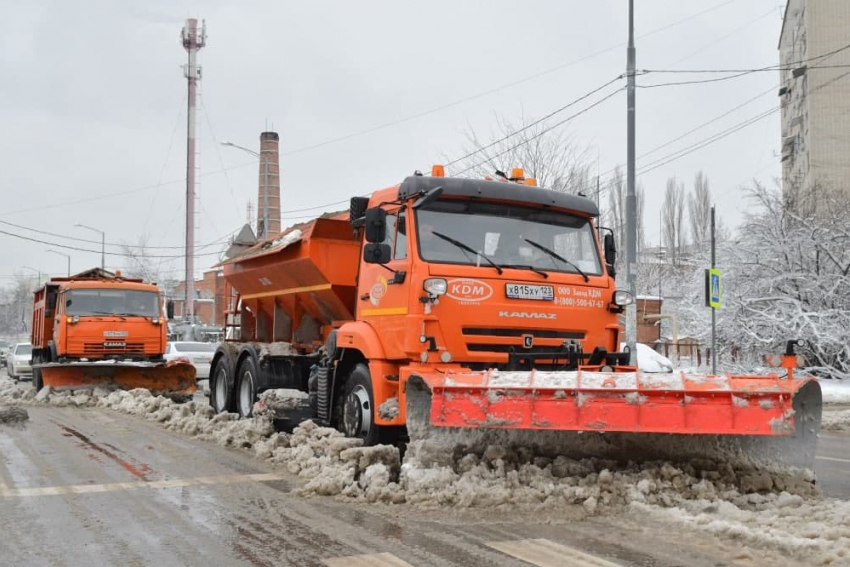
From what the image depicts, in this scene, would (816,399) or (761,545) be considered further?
(816,399)

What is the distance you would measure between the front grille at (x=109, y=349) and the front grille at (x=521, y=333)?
11.6 meters

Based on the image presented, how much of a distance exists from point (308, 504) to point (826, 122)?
50479 millimetres

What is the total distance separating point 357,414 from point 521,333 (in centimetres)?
185

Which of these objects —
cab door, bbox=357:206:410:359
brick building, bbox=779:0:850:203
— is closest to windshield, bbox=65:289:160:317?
cab door, bbox=357:206:410:359

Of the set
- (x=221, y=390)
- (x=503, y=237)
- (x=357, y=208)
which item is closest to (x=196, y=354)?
(x=221, y=390)

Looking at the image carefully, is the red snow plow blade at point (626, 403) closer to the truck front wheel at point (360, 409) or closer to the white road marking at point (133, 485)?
the truck front wheel at point (360, 409)

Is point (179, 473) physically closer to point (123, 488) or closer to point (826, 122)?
point (123, 488)

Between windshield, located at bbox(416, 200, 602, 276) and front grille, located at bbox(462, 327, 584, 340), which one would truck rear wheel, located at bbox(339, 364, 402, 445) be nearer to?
front grille, located at bbox(462, 327, 584, 340)

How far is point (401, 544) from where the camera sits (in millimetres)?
5160

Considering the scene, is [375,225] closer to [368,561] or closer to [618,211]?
[368,561]

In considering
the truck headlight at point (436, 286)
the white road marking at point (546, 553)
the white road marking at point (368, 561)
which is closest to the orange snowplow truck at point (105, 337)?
the truck headlight at point (436, 286)

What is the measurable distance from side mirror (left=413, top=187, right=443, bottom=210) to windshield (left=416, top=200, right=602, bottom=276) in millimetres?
82

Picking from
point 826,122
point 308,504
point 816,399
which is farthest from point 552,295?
point 826,122

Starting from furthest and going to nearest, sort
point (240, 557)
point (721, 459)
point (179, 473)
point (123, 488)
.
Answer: point (179, 473) < point (123, 488) < point (721, 459) < point (240, 557)
